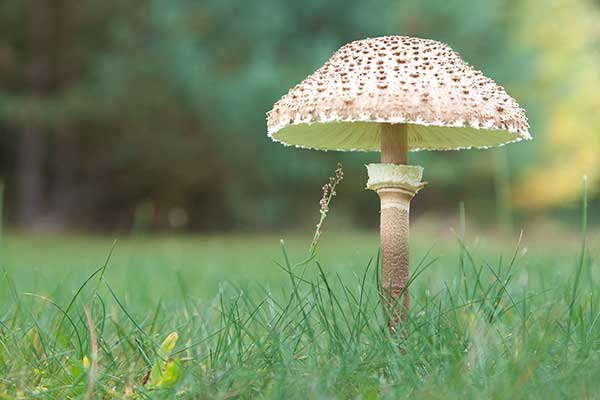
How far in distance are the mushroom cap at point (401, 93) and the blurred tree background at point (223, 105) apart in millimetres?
10175

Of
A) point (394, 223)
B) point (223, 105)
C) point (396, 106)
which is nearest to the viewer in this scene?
point (396, 106)

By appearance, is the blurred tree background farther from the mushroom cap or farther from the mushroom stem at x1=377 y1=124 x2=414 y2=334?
the mushroom cap

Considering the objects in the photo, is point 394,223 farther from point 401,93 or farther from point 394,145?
point 401,93

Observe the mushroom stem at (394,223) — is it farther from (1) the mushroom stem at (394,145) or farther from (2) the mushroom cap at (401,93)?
(2) the mushroom cap at (401,93)

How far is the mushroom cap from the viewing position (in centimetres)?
204

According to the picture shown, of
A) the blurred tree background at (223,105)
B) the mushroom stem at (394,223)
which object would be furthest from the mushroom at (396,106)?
the blurred tree background at (223,105)

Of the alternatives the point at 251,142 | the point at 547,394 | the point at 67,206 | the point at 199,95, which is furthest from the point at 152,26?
the point at 547,394

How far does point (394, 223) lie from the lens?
239 centimetres

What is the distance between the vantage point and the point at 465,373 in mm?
1814

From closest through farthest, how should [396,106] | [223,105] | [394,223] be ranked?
1. [396,106]
2. [394,223]
3. [223,105]

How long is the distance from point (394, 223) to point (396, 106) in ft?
1.66

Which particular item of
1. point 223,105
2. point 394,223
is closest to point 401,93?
point 394,223

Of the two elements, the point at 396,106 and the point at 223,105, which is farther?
the point at 223,105

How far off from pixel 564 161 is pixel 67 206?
13740mm
